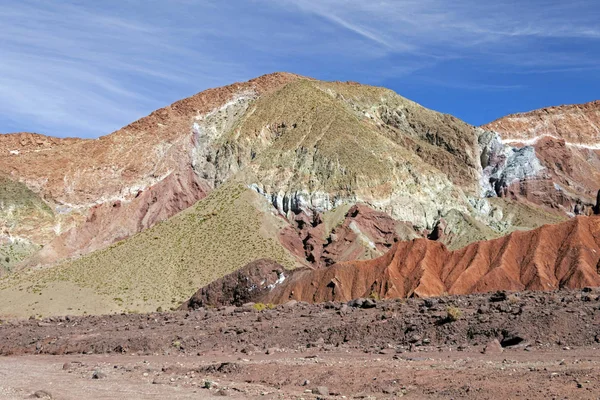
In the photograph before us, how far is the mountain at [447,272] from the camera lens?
4009 cm

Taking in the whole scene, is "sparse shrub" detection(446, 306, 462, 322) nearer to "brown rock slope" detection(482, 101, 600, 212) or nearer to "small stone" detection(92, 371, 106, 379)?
"small stone" detection(92, 371, 106, 379)

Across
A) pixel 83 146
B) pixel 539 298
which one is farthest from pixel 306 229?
pixel 539 298

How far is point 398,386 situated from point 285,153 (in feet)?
258

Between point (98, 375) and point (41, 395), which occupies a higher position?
point (98, 375)

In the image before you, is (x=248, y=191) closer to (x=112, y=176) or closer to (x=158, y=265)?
(x=158, y=265)

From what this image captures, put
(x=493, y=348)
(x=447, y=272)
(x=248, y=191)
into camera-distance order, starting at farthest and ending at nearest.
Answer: (x=248, y=191), (x=447, y=272), (x=493, y=348)

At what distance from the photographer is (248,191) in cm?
8681

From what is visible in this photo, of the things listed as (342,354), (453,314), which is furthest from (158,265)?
(453,314)

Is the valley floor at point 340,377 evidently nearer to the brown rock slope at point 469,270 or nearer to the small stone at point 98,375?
the small stone at point 98,375

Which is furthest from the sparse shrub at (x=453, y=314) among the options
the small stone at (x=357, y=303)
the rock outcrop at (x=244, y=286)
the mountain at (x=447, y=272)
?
the rock outcrop at (x=244, y=286)

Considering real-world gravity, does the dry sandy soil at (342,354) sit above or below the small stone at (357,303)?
below

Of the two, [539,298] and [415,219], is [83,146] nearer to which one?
[415,219]

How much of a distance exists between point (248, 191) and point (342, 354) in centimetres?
6559

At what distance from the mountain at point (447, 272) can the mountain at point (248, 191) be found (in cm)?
2086
